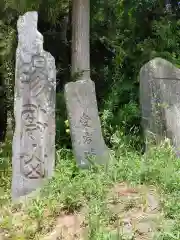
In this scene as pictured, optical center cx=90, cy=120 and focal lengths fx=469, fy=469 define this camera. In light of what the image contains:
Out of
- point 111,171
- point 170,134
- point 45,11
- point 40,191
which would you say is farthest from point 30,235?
point 45,11

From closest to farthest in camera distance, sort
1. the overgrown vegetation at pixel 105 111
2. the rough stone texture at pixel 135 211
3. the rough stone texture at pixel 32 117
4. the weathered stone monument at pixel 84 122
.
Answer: the rough stone texture at pixel 135 211 → the overgrown vegetation at pixel 105 111 → the rough stone texture at pixel 32 117 → the weathered stone monument at pixel 84 122

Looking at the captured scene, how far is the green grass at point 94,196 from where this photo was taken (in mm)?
4327

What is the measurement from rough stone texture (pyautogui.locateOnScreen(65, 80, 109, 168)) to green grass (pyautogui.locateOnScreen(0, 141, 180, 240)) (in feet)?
2.56

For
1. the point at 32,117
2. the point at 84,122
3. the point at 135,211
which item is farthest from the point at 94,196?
the point at 84,122

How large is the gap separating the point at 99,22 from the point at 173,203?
7.30 metres

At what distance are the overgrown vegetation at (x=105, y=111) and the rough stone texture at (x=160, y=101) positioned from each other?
42 cm

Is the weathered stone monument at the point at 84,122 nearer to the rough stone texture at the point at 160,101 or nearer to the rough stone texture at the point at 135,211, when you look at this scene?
the rough stone texture at the point at 160,101

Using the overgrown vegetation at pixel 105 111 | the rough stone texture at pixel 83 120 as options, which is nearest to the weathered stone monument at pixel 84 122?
the rough stone texture at pixel 83 120

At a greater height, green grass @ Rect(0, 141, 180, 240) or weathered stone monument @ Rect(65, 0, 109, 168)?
weathered stone monument @ Rect(65, 0, 109, 168)

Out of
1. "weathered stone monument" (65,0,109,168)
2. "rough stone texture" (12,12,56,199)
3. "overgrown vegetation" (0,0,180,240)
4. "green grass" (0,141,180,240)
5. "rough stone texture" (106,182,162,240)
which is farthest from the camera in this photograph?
"weathered stone monument" (65,0,109,168)

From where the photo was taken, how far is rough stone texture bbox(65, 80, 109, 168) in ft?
22.0

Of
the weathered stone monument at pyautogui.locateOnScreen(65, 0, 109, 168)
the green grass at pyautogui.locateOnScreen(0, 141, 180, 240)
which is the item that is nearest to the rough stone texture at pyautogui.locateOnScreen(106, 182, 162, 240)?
the green grass at pyautogui.locateOnScreen(0, 141, 180, 240)

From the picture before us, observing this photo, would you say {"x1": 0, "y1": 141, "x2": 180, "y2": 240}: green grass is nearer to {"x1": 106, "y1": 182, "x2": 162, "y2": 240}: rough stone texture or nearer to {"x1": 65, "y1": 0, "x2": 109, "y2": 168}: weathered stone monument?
{"x1": 106, "y1": 182, "x2": 162, "y2": 240}: rough stone texture

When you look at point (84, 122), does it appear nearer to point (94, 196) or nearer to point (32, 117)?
point (32, 117)
